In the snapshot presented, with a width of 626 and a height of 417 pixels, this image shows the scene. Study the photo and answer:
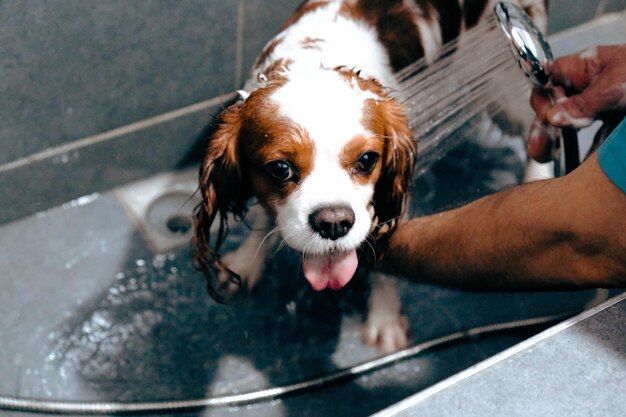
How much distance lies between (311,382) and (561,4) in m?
1.39

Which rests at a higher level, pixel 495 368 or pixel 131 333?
pixel 495 368

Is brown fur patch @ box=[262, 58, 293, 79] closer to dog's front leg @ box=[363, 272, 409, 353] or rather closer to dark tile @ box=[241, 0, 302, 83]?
dark tile @ box=[241, 0, 302, 83]

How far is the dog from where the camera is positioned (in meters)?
1.07

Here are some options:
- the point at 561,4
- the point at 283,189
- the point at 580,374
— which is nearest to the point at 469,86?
the point at 283,189

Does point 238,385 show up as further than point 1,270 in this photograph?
No

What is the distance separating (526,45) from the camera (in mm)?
1096

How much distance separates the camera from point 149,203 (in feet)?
5.61

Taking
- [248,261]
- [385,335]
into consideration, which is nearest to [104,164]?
[248,261]

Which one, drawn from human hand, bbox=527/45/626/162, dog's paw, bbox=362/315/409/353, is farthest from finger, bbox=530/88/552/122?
dog's paw, bbox=362/315/409/353

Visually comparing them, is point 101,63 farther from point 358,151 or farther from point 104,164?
point 358,151

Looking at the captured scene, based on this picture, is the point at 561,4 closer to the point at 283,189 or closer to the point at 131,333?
the point at 283,189

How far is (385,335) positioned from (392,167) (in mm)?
443

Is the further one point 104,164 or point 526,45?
point 104,164

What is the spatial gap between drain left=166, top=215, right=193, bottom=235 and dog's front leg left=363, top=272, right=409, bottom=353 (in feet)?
1.47
